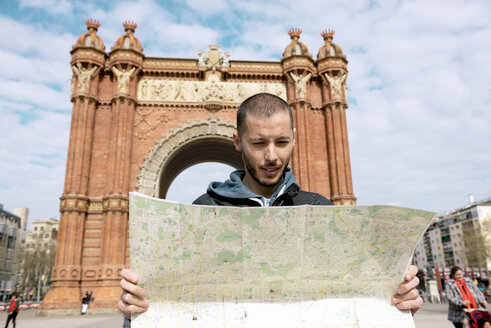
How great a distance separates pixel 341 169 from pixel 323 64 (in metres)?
6.11

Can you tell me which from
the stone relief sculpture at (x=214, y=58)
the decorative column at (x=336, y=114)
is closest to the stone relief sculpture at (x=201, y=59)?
the stone relief sculpture at (x=214, y=58)

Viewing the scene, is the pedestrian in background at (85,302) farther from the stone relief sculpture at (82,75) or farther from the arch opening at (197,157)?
the stone relief sculpture at (82,75)

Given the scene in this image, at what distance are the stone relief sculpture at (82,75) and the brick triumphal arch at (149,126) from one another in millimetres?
47

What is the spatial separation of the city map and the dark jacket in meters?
0.53

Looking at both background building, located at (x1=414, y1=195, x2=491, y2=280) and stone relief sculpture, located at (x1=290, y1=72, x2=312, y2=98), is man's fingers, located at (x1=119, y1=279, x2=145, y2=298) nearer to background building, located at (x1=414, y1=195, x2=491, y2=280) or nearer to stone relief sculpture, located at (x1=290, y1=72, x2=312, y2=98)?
stone relief sculpture, located at (x1=290, y1=72, x2=312, y2=98)

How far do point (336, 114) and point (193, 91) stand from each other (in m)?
7.87

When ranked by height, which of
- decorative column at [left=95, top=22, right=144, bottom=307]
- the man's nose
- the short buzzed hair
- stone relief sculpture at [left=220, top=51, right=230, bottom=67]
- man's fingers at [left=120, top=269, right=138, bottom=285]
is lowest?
man's fingers at [left=120, top=269, right=138, bottom=285]

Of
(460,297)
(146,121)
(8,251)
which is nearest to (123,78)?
(146,121)

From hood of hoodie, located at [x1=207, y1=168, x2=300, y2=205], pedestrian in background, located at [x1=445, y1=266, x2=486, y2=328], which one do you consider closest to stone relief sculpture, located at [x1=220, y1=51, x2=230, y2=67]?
pedestrian in background, located at [x1=445, y1=266, x2=486, y2=328]

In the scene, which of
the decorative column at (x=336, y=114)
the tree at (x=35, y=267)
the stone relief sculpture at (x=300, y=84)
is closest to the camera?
the decorative column at (x=336, y=114)

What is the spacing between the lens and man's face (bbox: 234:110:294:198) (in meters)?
1.78

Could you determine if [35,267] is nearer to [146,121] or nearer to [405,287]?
[146,121]

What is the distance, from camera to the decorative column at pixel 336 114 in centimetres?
1770

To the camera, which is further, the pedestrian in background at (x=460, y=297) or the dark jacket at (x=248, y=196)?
the pedestrian in background at (x=460, y=297)
